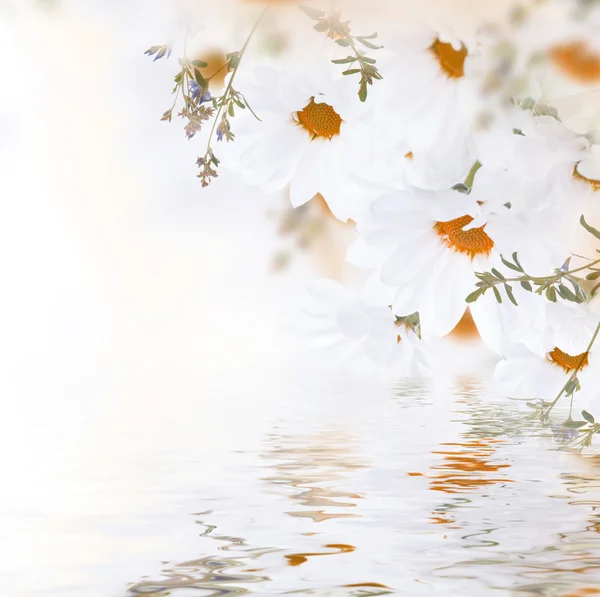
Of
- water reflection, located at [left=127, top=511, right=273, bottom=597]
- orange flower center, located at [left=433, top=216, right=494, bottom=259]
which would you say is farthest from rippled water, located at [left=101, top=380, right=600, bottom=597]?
orange flower center, located at [left=433, top=216, right=494, bottom=259]

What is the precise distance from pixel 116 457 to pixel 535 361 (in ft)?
0.77

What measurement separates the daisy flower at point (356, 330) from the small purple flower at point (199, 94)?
78 millimetres

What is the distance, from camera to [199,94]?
330 mm

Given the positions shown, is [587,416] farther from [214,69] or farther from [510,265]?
[214,69]

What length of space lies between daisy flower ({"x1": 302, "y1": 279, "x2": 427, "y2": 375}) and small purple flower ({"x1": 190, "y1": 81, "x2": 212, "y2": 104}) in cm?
8

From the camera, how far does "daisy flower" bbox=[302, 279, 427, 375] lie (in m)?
0.30

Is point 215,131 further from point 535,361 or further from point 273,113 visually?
point 535,361

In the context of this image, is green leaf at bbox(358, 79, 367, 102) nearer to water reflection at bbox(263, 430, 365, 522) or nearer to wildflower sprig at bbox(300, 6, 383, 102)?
wildflower sprig at bbox(300, 6, 383, 102)

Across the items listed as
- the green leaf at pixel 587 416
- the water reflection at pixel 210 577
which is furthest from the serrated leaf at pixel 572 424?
the water reflection at pixel 210 577

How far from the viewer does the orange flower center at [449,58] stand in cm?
25

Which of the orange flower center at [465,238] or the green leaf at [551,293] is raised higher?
the orange flower center at [465,238]

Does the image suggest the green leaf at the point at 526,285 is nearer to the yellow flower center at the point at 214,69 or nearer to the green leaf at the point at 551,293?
the green leaf at the point at 551,293

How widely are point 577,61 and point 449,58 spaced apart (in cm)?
4

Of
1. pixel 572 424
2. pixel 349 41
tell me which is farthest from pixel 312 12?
pixel 572 424
